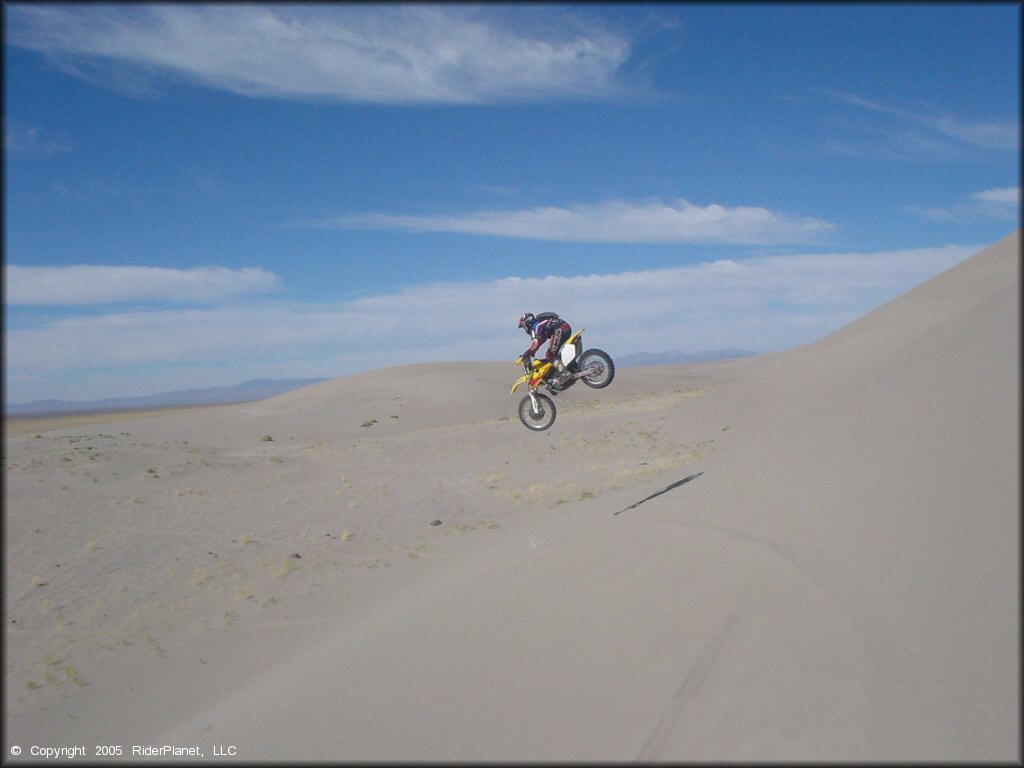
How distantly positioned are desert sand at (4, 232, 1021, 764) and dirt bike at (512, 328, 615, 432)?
186cm

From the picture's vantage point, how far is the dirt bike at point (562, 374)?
7645 mm

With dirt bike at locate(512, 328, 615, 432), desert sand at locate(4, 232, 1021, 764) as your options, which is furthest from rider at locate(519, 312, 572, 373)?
desert sand at locate(4, 232, 1021, 764)

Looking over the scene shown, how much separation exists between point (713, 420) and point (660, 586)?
715 inches

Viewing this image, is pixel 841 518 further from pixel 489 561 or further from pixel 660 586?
pixel 489 561

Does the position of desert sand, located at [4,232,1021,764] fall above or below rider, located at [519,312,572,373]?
below

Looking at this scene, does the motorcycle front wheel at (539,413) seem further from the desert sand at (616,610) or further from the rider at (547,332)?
the desert sand at (616,610)

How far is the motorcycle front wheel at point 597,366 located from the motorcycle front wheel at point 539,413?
1.62 feet

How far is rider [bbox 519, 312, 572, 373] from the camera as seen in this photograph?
752cm

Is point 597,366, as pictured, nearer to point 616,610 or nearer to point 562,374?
point 562,374

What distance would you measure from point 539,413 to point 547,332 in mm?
986

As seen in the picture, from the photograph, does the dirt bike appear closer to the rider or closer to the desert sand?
the rider

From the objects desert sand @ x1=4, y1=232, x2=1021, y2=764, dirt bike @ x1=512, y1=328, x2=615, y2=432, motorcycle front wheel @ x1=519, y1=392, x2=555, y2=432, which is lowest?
desert sand @ x1=4, y1=232, x2=1021, y2=764

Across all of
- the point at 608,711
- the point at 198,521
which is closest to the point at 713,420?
the point at 198,521

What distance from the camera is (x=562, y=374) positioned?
7797mm
